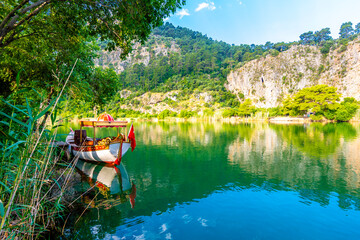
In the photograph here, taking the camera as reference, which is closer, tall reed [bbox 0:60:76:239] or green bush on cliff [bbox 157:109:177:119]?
tall reed [bbox 0:60:76:239]

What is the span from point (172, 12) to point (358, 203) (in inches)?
426

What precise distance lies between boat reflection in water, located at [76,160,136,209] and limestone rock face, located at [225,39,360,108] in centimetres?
11624

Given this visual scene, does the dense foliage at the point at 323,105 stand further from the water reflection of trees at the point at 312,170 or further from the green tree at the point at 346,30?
the green tree at the point at 346,30

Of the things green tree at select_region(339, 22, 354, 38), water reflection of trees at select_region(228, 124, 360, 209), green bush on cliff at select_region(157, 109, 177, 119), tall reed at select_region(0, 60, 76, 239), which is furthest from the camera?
green tree at select_region(339, 22, 354, 38)

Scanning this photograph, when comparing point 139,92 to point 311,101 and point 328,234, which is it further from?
point 328,234

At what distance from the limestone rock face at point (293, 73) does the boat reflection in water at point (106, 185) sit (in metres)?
116

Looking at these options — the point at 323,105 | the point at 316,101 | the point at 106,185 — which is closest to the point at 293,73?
the point at 316,101

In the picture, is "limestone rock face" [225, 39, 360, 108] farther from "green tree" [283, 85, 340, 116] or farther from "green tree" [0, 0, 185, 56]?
"green tree" [0, 0, 185, 56]

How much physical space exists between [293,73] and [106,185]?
13843 cm

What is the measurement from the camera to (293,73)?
123m

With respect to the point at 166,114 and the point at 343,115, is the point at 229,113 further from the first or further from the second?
the point at 343,115

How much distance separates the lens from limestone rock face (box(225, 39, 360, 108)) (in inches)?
4011

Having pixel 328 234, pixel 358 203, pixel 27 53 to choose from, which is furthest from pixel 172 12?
pixel 358 203

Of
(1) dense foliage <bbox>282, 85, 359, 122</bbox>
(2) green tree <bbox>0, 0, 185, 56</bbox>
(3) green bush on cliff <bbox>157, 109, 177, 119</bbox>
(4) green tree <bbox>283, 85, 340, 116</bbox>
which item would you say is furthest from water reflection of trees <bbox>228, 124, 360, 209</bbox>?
(3) green bush on cliff <bbox>157, 109, 177, 119</bbox>
